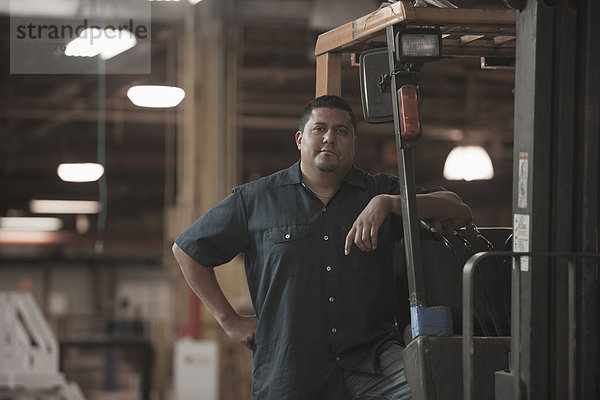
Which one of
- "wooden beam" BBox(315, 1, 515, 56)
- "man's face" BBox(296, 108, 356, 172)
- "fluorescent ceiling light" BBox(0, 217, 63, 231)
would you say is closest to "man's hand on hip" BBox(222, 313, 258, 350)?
"man's face" BBox(296, 108, 356, 172)

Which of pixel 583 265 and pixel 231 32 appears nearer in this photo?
pixel 583 265

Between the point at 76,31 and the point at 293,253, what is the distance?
104 inches

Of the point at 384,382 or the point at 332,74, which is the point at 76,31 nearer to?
the point at 332,74

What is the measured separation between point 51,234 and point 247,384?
11.7 m

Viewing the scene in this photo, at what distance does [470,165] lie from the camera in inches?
424

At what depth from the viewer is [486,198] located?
22453mm

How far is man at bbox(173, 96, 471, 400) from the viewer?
3793 millimetres

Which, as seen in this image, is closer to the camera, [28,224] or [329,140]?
[329,140]

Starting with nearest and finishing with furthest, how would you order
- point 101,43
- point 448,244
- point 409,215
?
1. point 409,215
2. point 448,244
3. point 101,43

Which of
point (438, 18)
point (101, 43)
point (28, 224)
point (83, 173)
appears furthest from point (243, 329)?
point (28, 224)

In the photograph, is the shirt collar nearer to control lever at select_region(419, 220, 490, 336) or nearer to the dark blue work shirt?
the dark blue work shirt

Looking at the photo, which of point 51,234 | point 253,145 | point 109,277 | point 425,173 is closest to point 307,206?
point 253,145

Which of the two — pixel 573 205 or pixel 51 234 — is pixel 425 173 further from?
pixel 573 205

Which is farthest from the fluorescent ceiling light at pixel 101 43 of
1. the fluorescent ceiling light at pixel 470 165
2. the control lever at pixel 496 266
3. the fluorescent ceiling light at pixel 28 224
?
the fluorescent ceiling light at pixel 28 224
